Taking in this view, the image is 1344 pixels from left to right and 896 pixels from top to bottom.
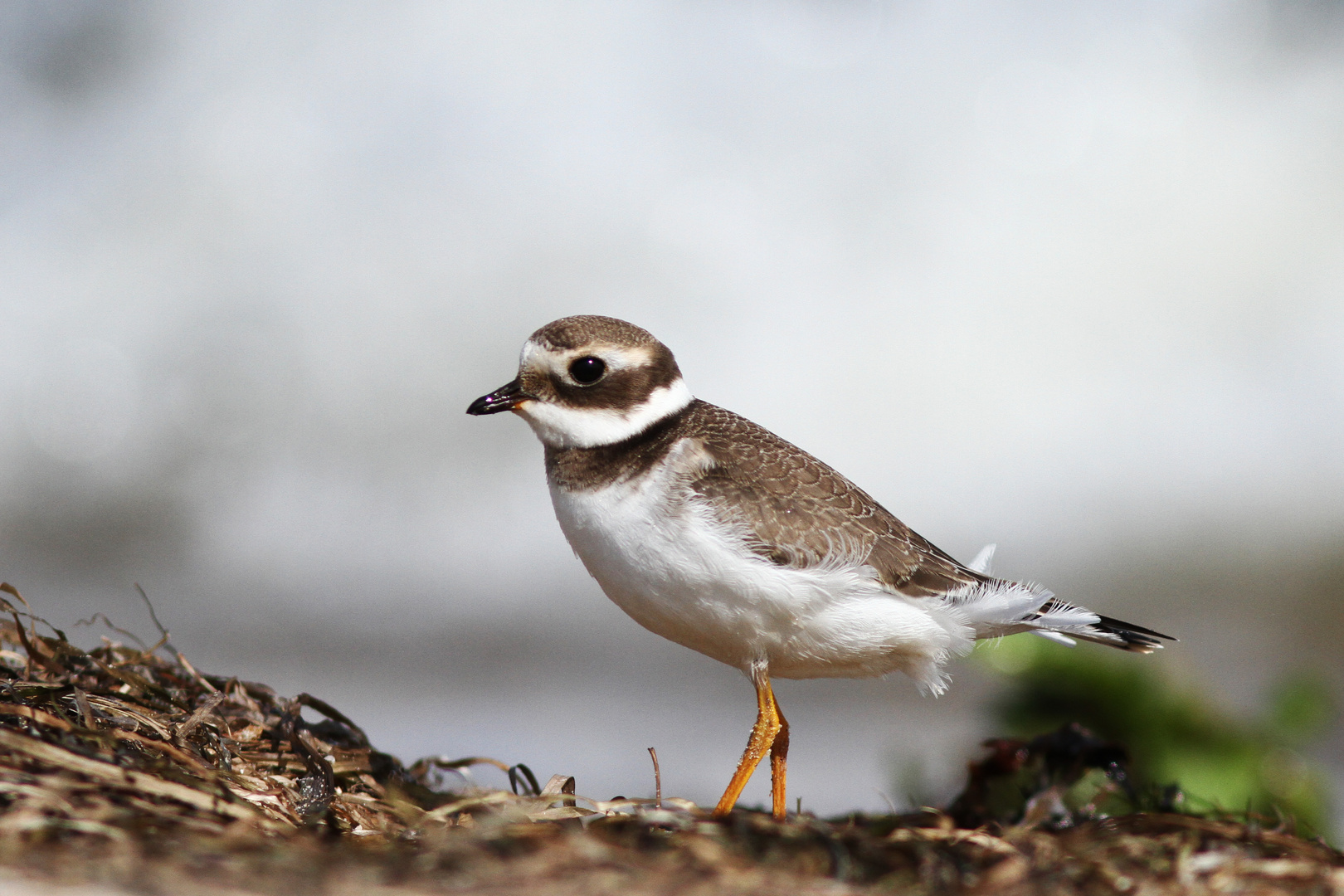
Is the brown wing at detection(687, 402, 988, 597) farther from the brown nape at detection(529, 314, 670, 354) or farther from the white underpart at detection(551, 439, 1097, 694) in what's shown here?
the brown nape at detection(529, 314, 670, 354)

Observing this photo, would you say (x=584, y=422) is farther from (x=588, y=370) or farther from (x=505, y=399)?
(x=505, y=399)

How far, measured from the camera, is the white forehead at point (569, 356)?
405cm

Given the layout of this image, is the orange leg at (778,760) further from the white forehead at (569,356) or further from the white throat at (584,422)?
the white forehead at (569,356)

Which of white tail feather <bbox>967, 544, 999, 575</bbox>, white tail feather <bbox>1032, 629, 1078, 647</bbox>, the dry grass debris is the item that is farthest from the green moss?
the dry grass debris

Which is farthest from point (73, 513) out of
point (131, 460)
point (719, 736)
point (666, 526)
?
point (666, 526)

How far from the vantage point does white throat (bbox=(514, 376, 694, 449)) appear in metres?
4.07

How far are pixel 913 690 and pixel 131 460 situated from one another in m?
6.71

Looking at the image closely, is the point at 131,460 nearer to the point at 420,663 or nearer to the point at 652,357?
the point at 420,663

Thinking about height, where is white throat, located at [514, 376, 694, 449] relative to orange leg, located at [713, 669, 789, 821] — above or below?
above

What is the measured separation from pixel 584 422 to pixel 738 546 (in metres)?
0.76

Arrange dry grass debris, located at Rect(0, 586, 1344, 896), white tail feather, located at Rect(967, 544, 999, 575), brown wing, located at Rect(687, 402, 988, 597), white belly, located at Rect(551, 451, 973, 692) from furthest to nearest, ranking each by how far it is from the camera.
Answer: white tail feather, located at Rect(967, 544, 999, 575), brown wing, located at Rect(687, 402, 988, 597), white belly, located at Rect(551, 451, 973, 692), dry grass debris, located at Rect(0, 586, 1344, 896)

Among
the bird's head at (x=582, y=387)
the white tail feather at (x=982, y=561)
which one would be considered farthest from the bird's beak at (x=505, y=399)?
the white tail feather at (x=982, y=561)

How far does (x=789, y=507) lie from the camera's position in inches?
157

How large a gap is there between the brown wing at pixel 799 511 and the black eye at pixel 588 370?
1.33 ft
